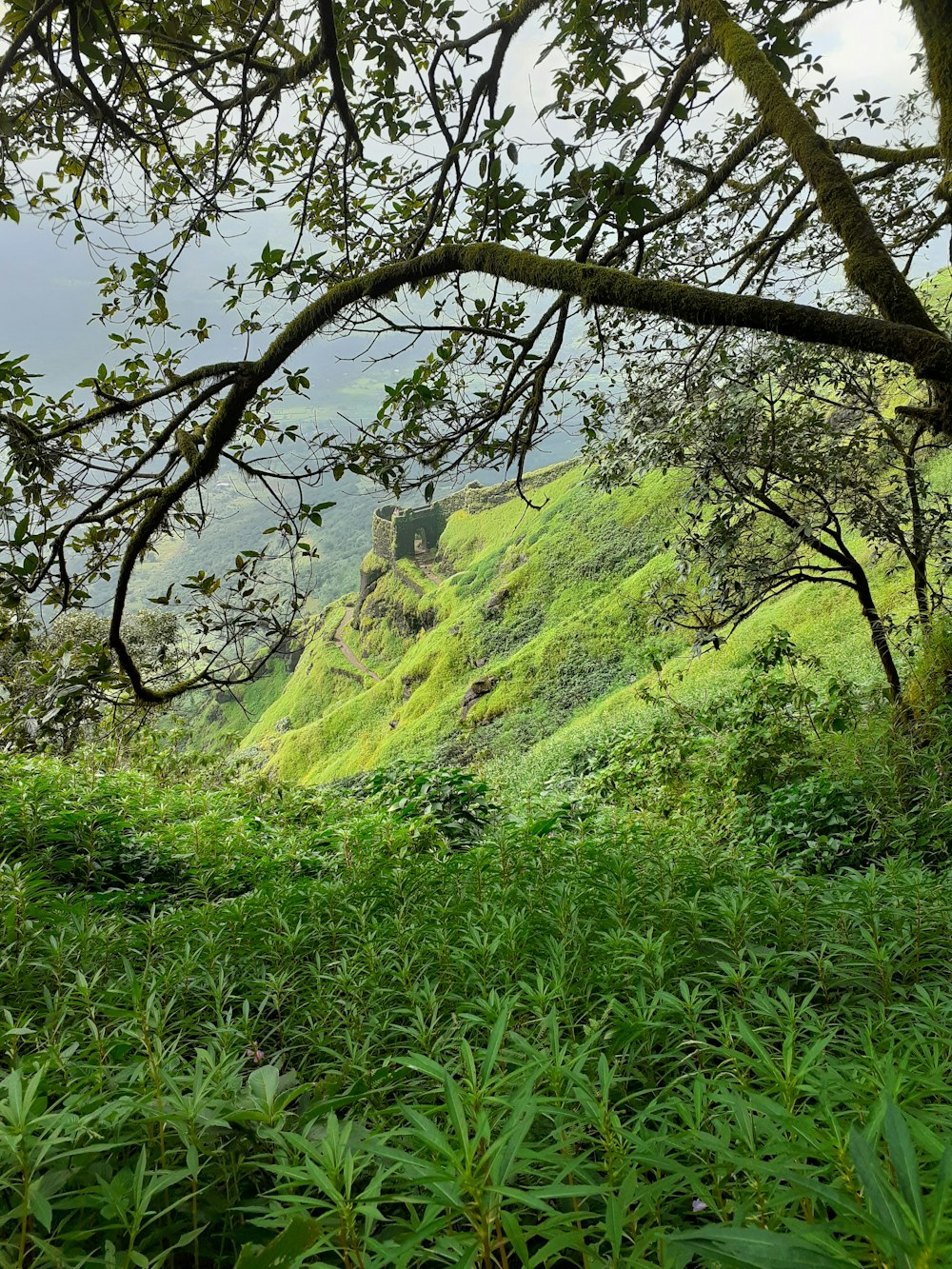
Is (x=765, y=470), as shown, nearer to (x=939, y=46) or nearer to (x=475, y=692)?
(x=939, y=46)

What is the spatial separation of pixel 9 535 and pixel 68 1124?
9.34 ft

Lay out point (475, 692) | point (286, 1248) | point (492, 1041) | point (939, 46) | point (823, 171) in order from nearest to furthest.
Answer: point (286, 1248)
point (492, 1041)
point (823, 171)
point (939, 46)
point (475, 692)

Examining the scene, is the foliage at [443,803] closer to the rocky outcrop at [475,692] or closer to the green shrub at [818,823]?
the green shrub at [818,823]

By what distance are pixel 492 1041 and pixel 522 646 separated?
112ft

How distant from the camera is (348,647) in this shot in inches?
2318

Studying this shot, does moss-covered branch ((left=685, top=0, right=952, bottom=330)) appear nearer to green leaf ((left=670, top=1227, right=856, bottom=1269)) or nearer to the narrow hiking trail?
green leaf ((left=670, top=1227, right=856, bottom=1269))

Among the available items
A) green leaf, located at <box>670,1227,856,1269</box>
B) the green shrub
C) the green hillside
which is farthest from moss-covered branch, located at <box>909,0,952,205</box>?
green leaf, located at <box>670,1227,856,1269</box>

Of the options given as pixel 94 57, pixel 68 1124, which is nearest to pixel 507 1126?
pixel 68 1124

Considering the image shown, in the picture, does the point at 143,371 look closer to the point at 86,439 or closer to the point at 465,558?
the point at 86,439

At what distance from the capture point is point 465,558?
58688 mm

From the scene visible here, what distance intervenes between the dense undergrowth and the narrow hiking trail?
156ft

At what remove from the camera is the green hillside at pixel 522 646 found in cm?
1892

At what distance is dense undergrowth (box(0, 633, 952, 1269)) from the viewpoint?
3.01 feet

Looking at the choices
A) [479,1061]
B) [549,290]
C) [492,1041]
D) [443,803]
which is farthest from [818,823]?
[492,1041]
